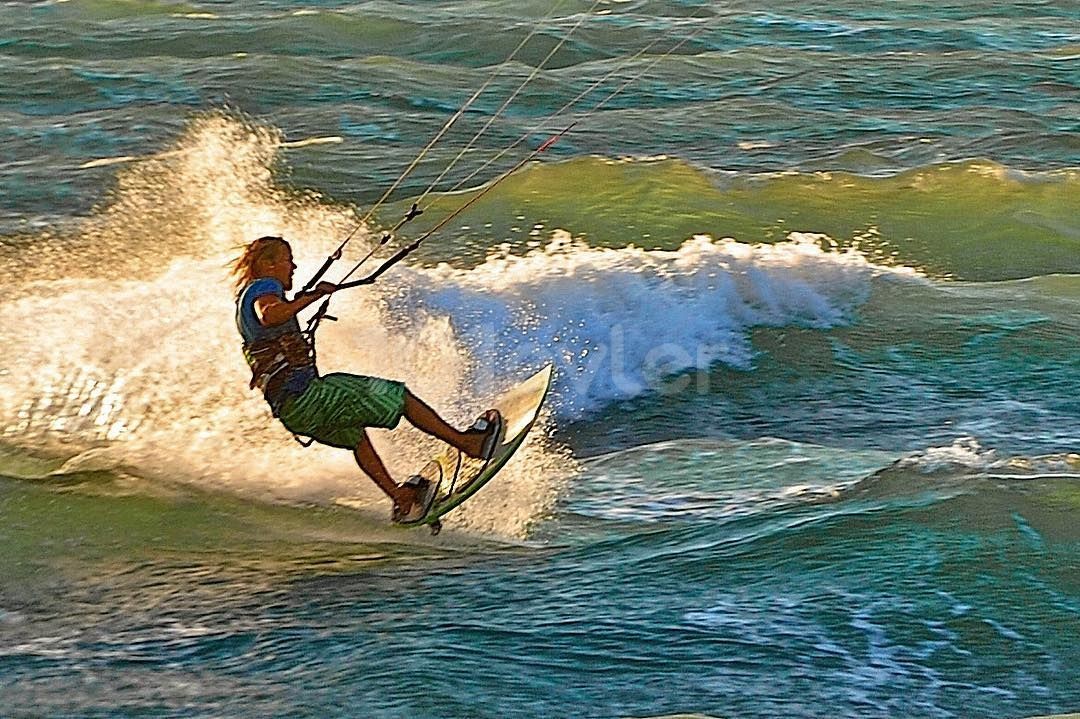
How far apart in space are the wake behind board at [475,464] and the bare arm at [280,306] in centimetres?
93

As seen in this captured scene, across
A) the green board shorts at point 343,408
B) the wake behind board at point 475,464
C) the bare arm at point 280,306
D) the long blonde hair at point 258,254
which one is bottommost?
the wake behind board at point 475,464

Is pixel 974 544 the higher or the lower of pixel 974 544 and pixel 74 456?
the lower

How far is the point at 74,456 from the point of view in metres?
8.61

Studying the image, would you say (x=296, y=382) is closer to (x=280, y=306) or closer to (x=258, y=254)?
(x=280, y=306)

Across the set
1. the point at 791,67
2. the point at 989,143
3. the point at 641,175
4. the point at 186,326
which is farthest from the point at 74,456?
the point at 791,67

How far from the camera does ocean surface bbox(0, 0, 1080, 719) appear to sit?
6.20 m

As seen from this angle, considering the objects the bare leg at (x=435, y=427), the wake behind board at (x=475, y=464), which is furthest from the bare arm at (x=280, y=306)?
the wake behind board at (x=475, y=464)

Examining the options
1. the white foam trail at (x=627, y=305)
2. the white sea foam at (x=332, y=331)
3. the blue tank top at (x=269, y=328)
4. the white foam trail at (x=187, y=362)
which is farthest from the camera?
the white foam trail at (x=627, y=305)

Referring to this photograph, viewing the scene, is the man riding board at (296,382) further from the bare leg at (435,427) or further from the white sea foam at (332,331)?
the white sea foam at (332,331)

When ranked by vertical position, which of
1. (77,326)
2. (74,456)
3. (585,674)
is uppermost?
(77,326)

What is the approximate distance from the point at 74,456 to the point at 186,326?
1.45 meters

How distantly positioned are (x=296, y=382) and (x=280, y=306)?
1.04ft

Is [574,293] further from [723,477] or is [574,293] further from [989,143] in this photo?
[989,143]

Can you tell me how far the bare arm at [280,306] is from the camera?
6772 mm
